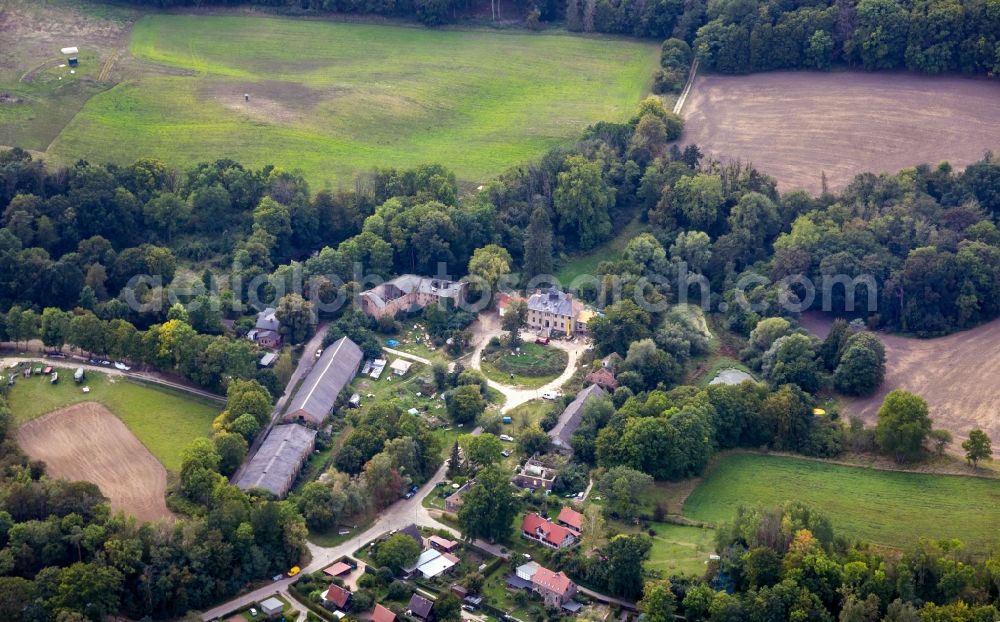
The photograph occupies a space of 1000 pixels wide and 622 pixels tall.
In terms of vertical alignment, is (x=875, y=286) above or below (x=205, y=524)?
above

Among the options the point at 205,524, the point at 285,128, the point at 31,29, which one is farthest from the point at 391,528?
the point at 31,29

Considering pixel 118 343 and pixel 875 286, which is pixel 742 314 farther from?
pixel 118 343

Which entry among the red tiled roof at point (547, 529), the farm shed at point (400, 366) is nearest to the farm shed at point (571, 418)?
the red tiled roof at point (547, 529)

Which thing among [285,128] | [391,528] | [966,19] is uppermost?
[966,19]

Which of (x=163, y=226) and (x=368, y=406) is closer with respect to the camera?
(x=368, y=406)

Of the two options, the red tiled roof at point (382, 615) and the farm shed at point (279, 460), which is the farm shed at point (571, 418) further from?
the red tiled roof at point (382, 615)

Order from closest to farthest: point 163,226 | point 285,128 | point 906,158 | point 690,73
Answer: point 163,226 → point 906,158 → point 285,128 → point 690,73
